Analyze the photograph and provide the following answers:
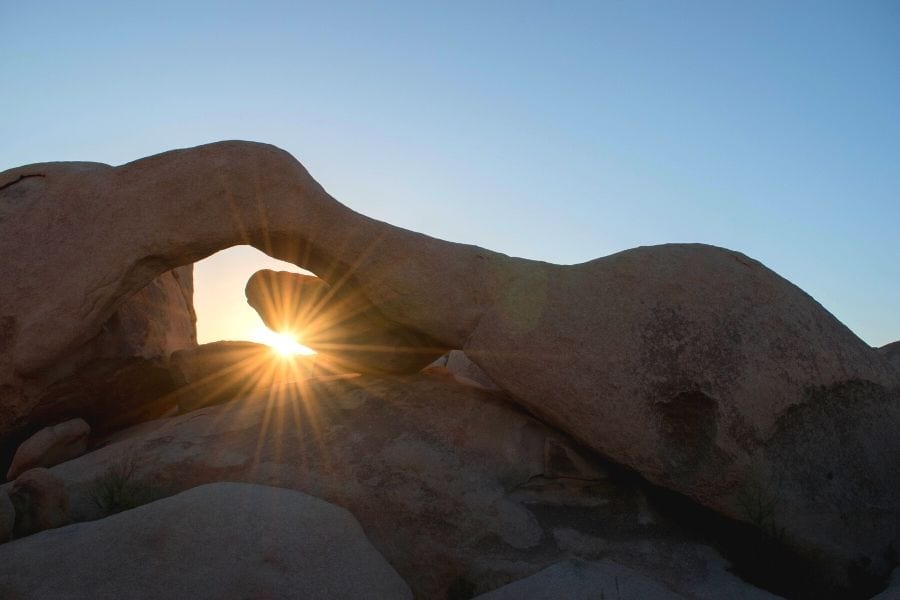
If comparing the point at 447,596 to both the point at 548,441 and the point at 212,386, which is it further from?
the point at 212,386

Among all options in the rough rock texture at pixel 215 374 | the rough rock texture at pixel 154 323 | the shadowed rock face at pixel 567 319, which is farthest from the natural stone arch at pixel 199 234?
the rough rock texture at pixel 215 374

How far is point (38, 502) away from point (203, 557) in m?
2.04

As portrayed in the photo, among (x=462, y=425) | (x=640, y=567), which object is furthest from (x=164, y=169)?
(x=640, y=567)

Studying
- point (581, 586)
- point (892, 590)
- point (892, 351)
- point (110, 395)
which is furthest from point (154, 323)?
point (892, 351)

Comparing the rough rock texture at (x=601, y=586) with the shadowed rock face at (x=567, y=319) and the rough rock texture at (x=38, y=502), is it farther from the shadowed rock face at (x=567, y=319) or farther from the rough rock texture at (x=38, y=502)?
the rough rock texture at (x=38, y=502)

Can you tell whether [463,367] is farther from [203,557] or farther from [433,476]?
[203,557]

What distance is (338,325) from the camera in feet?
28.5

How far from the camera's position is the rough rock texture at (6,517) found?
534cm

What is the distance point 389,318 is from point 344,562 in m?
3.28

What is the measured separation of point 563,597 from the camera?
4859mm

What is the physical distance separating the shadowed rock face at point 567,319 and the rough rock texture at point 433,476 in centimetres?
46

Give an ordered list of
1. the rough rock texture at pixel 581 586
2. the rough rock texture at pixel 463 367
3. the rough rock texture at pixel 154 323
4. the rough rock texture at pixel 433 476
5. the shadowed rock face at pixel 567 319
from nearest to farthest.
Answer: the rough rock texture at pixel 581 586
the rough rock texture at pixel 433 476
the shadowed rock face at pixel 567 319
the rough rock texture at pixel 154 323
the rough rock texture at pixel 463 367

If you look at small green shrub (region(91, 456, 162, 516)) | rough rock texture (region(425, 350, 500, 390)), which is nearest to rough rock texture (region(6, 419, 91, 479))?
small green shrub (region(91, 456, 162, 516))

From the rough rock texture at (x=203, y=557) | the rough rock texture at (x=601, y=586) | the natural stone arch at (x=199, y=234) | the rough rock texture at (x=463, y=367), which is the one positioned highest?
the natural stone arch at (x=199, y=234)
